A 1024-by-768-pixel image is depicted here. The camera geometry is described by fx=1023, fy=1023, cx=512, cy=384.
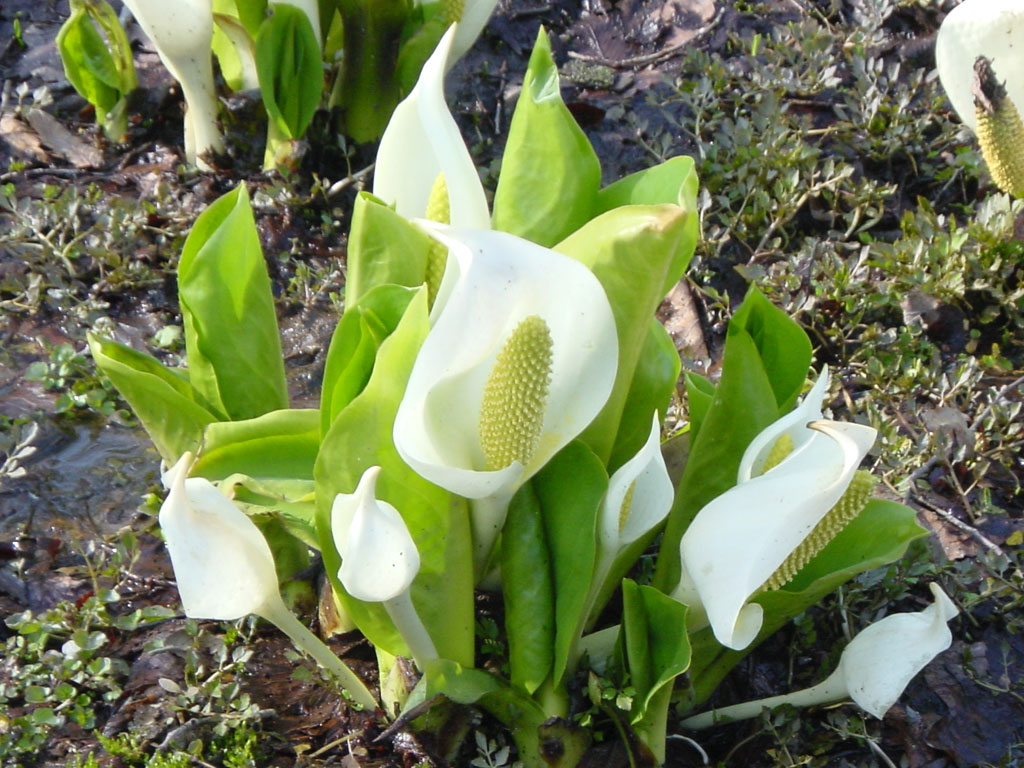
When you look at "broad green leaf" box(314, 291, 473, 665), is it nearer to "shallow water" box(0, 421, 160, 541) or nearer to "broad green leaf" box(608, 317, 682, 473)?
"broad green leaf" box(608, 317, 682, 473)

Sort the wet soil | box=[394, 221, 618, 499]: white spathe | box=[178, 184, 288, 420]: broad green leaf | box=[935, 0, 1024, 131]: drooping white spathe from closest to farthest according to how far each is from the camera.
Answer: box=[394, 221, 618, 499]: white spathe < box=[178, 184, 288, 420]: broad green leaf < the wet soil < box=[935, 0, 1024, 131]: drooping white spathe

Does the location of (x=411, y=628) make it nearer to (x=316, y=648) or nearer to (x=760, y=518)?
(x=316, y=648)

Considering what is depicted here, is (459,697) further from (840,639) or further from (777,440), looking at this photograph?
(840,639)

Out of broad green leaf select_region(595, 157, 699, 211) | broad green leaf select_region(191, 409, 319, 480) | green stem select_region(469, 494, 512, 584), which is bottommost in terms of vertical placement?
green stem select_region(469, 494, 512, 584)

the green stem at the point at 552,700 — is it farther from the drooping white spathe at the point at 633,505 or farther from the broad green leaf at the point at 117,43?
the broad green leaf at the point at 117,43

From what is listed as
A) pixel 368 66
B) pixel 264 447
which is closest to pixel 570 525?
pixel 264 447

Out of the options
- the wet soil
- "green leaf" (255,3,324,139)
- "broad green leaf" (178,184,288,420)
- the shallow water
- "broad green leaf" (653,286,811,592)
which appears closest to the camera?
"broad green leaf" (653,286,811,592)

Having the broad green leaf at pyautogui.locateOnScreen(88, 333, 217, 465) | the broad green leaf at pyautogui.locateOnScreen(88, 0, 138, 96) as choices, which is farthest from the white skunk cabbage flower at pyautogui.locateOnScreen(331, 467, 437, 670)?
the broad green leaf at pyautogui.locateOnScreen(88, 0, 138, 96)
